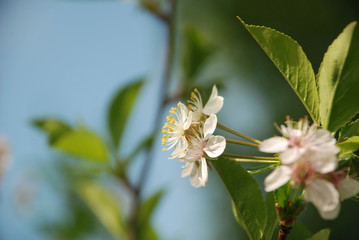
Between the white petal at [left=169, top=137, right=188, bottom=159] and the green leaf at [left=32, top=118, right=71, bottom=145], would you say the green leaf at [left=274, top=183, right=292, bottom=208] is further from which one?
the green leaf at [left=32, top=118, right=71, bottom=145]

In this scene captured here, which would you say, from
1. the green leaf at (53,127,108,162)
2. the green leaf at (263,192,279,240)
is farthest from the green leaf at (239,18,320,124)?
the green leaf at (53,127,108,162)

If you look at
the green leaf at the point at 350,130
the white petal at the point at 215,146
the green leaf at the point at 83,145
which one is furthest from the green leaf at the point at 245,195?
the green leaf at the point at 83,145

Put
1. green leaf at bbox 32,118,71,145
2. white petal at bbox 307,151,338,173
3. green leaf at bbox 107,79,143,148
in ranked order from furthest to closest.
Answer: green leaf at bbox 107,79,143,148 → green leaf at bbox 32,118,71,145 → white petal at bbox 307,151,338,173

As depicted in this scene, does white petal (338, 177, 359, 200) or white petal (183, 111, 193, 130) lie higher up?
white petal (183, 111, 193, 130)

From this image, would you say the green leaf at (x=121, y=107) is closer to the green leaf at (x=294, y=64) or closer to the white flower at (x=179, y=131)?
the white flower at (x=179, y=131)

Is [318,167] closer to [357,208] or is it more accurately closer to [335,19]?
[357,208]

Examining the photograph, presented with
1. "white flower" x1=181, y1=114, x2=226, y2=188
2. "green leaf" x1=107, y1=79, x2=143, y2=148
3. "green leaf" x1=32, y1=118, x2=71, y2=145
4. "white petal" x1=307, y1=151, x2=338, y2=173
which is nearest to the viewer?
"white petal" x1=307, y1=151, x2=338, y2=173

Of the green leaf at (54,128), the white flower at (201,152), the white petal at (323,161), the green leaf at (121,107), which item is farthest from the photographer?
the green leaf at (121,107)
